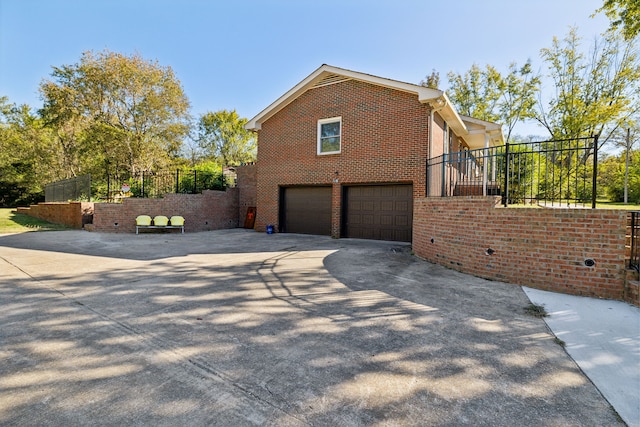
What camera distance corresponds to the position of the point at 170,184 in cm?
1398

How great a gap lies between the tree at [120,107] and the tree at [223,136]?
14.0m

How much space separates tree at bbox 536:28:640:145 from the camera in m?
17.2

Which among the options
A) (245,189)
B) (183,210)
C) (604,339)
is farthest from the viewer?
(245,189)

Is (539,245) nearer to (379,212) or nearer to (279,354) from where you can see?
(279,354)

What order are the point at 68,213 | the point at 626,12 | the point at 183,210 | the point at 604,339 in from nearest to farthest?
the point at 604,339 < the point at 626,12 < the point at 183,210 < the point at 68,213

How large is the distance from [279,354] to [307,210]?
9560mm

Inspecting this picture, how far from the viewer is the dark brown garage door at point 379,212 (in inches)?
395

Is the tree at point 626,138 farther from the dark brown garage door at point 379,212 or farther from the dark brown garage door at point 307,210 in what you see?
the dark brown garage door at point 307,210

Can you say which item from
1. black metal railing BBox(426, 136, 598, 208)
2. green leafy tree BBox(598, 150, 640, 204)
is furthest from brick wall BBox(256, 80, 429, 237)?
green leafy tree BBox(598, 150, 640, 204)

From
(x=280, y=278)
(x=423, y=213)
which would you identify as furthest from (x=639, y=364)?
(x=423, y=213)

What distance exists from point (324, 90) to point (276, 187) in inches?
174

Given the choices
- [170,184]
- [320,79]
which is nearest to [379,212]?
[320,79]

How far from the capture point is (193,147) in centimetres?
3412

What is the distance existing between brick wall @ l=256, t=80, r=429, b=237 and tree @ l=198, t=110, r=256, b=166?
76.4 feet
